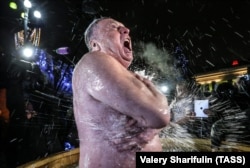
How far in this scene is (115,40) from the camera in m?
2.09

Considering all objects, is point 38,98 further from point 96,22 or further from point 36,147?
point 96,22

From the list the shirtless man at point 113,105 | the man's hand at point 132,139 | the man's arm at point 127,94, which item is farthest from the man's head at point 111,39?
the man's hand at point 132,139

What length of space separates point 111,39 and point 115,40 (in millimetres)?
36

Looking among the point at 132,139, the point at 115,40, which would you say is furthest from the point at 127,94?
the point at 115,40

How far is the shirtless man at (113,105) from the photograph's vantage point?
1662 mm

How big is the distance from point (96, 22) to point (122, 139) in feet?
3.50

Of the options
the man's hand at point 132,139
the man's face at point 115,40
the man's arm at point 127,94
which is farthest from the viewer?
the man's face at point 115,40

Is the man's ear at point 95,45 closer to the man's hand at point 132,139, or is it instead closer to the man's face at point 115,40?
the man's face at point 115,40

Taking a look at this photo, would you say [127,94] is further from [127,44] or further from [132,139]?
[127,44]

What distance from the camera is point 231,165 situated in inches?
86.8

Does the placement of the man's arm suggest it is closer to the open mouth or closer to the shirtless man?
the shirtless man

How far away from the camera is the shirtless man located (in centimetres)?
166

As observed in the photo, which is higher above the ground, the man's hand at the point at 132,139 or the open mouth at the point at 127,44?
the open mouth at the point at 127,44

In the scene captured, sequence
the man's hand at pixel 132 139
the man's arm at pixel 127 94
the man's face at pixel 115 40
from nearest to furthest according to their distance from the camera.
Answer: the man's arm at pixel 127 94
the man's hand at pixel 132 139
the man's face at pixel 115 40
